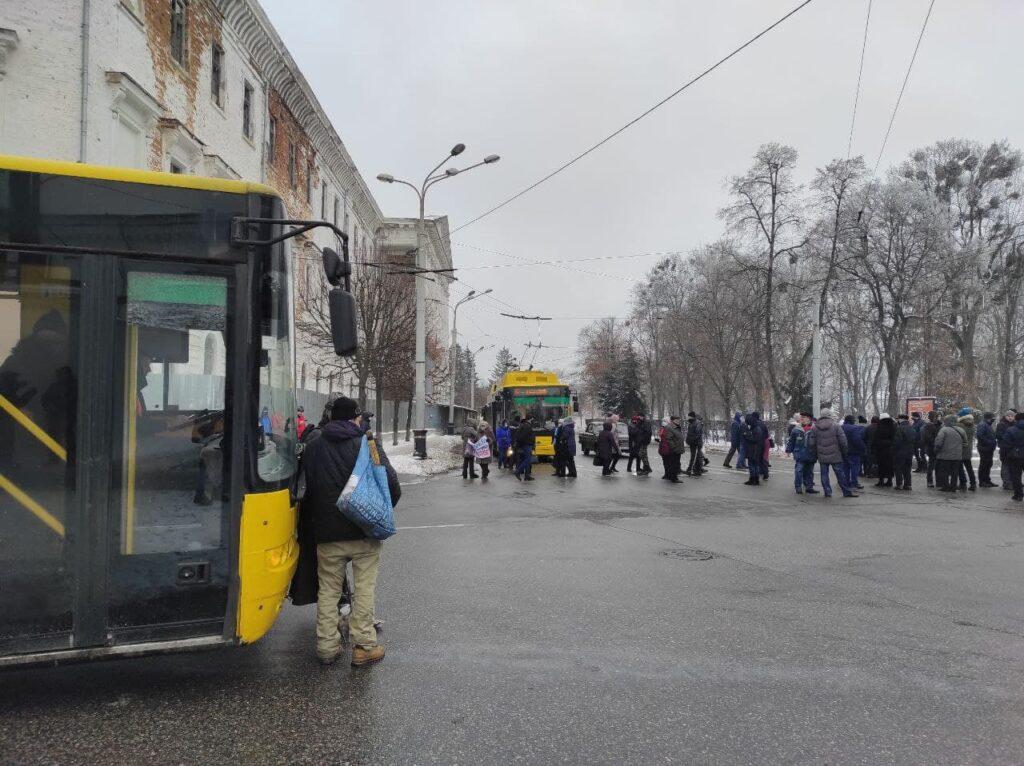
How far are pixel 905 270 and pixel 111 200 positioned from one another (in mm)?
37954

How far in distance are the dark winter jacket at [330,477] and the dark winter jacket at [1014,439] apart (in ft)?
46.5

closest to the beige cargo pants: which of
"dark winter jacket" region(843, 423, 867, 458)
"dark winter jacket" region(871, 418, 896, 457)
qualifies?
"dark winter jacket" region(843, 423, 867, 458)

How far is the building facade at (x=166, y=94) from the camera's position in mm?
15711

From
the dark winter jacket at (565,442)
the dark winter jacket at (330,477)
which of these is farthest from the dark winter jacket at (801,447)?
the dark winter jacket at (330,477)

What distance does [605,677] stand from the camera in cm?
454

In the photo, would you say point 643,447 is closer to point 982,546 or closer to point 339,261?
point 982,546

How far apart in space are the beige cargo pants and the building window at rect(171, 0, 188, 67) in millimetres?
20249

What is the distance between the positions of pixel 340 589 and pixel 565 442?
1507 cm

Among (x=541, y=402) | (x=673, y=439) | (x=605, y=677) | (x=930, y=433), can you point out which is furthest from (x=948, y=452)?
(x=605, y=677)

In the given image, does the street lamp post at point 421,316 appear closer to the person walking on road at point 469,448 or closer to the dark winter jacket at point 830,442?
the person walking on road at point 469,448

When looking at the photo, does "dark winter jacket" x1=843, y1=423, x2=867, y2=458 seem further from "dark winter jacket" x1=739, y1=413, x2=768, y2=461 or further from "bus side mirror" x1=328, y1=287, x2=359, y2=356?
"bus side mirror" x1=328, y1=287, x2=359, y2=356

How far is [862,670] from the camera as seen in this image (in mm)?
4691

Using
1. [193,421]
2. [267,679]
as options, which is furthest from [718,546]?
[193,421]

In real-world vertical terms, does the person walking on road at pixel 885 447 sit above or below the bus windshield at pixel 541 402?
below
